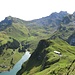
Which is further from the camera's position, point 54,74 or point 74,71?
point 54,74

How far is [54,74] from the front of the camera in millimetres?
199500

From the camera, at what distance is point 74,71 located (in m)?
170

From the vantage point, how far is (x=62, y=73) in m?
194

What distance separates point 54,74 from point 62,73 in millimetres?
8575

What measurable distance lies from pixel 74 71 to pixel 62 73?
26052 mm

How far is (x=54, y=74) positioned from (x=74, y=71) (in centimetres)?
3331

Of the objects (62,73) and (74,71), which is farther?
(62,73)

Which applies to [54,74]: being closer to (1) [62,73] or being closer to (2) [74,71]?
(1) [62,73]

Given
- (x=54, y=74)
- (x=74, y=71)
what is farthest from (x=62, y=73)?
(x=74, y=71)
